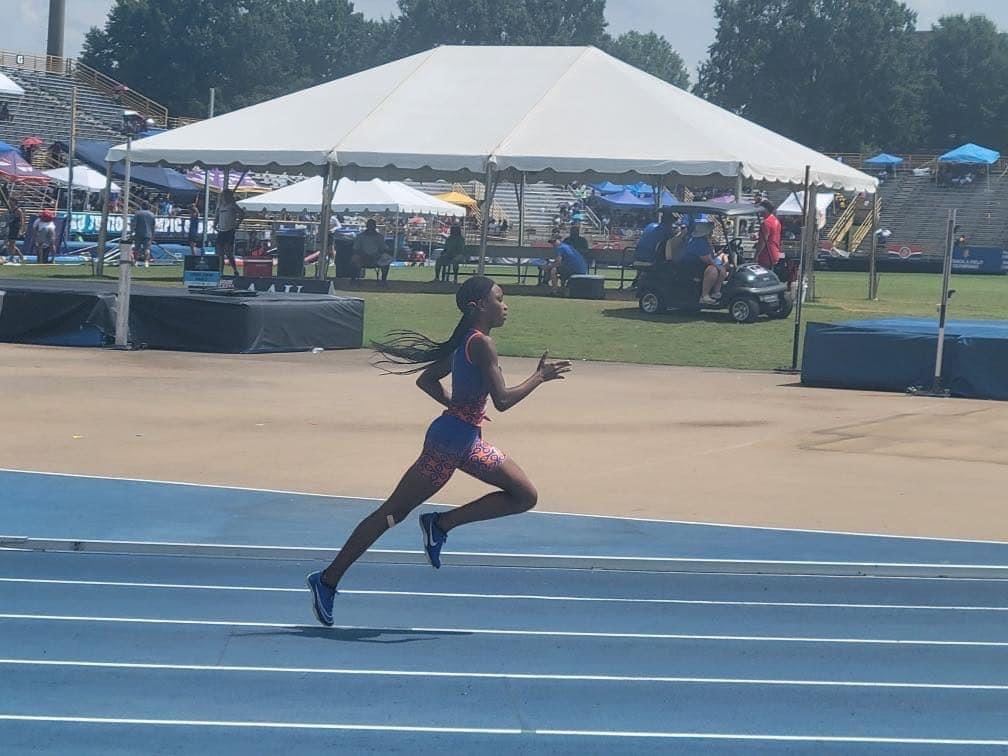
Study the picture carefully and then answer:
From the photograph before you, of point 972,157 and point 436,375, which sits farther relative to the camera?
point 972,157

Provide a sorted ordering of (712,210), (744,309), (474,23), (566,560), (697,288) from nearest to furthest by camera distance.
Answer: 1. (566,560)
2. (744,309)
3. (697,288)
4. (712,210)
5. (474,23)

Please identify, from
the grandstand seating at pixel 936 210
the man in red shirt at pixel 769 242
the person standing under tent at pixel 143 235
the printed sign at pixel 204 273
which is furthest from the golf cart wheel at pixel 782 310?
the grandstand seating at pixel 936 210

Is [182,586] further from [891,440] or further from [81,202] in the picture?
[81,202]

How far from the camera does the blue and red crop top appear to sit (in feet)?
22.7

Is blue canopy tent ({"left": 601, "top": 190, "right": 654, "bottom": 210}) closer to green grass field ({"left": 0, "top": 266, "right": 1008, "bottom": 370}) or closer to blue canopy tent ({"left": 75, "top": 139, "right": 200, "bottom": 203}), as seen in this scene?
blue canopy tent ({"left": 75, "top": 139, "right": 200, "bottom": 203})

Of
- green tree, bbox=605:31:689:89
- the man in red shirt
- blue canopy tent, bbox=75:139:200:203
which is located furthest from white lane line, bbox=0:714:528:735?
green tree, bbox=605:31:689:89

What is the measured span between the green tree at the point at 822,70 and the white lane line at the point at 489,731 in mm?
99002

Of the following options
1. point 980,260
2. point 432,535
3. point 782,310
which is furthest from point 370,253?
point 980,260

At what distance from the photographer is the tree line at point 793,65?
335 feet

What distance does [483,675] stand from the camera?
633 cm

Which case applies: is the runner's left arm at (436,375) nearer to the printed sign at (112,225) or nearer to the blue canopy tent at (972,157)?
the printed sign at (112,225)

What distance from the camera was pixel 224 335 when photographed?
763 inches

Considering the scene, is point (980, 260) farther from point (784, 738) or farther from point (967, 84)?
point (784, 738)

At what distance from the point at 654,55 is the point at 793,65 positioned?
3166 inches
